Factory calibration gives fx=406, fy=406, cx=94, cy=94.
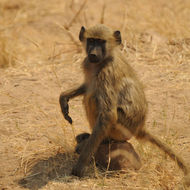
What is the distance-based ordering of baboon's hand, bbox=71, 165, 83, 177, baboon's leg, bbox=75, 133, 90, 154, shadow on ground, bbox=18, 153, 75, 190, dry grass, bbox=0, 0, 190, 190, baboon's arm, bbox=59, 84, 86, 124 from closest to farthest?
shadow on ground, bbox=18, 153, 75, 190 → baboon's hand, bbox=71, 165, 83, 177 → dry grass, bbox=0, 0, 190, 190 → baboon's leg, bbox=75, 133, 90, 154 → baboon's arm, bbox=59, 84, 86, 124

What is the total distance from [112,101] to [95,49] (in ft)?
2.29

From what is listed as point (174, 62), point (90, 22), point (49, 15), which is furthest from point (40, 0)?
point (174, 62)

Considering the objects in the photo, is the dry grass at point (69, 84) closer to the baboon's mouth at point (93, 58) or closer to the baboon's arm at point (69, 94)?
the baboon's arm at point (69, 94)

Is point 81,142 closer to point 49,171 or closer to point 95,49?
point 49,171

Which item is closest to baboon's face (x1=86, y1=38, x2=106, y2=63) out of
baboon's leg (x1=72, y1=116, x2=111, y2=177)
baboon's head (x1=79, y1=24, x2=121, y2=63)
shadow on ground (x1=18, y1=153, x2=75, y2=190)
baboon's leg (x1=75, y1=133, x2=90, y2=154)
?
baboon's head (x1=79, y1=24, x2=121, y2=63)

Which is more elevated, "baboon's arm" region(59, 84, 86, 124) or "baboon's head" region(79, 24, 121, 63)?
"baboon's head" region(79, 24, 121, 63)

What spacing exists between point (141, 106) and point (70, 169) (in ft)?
3.95

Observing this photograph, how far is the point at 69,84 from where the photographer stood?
25.5 ft

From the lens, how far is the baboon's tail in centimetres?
500

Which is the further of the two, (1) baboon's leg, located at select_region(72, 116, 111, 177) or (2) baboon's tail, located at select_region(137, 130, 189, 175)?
(2) baboon's tail, located at select_region(137, 130, 189, 175)

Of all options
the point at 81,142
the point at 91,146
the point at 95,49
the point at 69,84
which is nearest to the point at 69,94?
the point at 81,142

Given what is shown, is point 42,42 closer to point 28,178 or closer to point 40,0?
point 40,0

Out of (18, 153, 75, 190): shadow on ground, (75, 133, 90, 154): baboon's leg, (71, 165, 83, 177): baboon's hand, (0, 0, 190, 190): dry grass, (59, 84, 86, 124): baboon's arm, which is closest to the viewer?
(18, 153, 75, 190): shadow on ground

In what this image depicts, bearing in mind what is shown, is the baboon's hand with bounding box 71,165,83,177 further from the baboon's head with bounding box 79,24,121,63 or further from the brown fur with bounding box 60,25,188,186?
the baboon's head with bounding box 79,24,121,63
